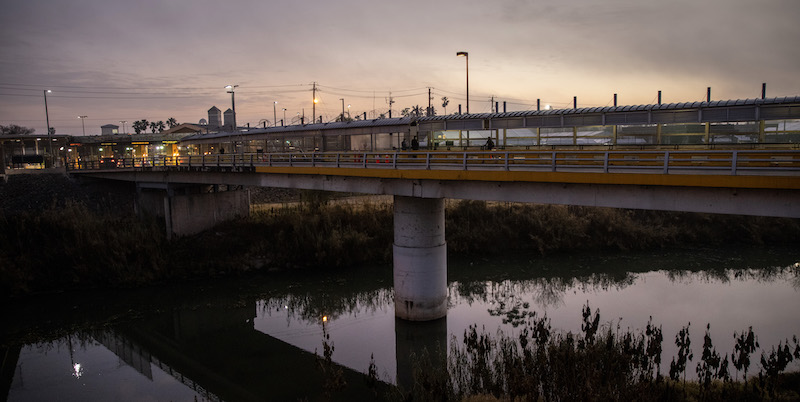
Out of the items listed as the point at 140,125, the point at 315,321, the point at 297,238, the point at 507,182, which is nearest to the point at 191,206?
the point at 297,238

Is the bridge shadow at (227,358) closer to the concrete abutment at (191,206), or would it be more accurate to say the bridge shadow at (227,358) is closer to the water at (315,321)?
the water at (315,321)

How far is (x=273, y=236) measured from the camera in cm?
3328

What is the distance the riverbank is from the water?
67.1 inches

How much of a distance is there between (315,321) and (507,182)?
10744 millimetres

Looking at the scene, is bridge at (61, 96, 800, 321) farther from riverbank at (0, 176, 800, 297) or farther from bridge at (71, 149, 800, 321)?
riverbank at (0, 176, 800, 297)

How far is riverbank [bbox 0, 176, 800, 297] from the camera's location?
28.7 meters

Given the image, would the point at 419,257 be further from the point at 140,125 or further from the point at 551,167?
the point at 140,125

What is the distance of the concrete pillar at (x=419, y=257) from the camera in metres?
20.9

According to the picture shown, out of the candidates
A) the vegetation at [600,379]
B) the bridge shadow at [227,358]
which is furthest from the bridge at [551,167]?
the bridge shadow at [227,358]

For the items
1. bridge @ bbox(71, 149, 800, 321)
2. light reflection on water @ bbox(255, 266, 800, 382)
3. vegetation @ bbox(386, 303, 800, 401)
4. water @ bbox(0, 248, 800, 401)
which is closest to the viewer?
vegetation @ bbox(386, 303, 800, 401)

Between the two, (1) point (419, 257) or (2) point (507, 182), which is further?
(1) point (419, 257)

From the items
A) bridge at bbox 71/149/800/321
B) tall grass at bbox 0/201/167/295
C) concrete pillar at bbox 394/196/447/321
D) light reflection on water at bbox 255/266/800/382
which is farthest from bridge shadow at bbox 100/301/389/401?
tall grass at bbox 0/201/167/295

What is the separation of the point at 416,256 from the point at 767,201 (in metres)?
11.8

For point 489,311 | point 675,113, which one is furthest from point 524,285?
point 675,113
